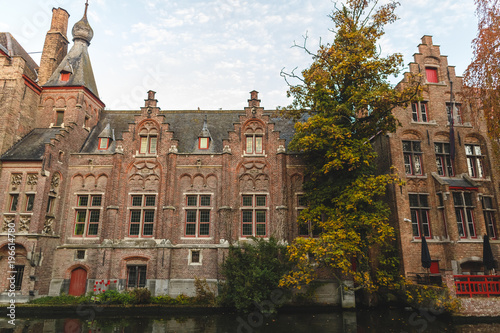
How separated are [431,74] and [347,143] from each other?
11.1 m

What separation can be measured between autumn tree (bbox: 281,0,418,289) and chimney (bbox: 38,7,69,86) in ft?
68.6

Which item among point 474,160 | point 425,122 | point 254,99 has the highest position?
point 254,99

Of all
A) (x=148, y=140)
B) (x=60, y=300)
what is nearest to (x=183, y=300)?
(x=60, y=300)

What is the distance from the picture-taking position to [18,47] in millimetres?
26000

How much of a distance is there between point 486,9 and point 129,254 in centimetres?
2474

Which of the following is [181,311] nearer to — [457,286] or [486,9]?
[457,286]

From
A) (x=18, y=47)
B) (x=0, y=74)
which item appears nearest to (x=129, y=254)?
(x=0, y=74)

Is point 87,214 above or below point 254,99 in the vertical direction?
below

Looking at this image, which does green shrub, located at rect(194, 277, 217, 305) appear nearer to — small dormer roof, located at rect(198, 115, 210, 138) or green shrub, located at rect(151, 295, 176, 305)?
green shrub, located at rect(151, 295, 176, 305)

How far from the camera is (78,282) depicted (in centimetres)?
2053

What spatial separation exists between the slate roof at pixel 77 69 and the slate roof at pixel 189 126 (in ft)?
9.47

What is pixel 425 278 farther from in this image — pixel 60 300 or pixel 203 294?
pixel 60 300

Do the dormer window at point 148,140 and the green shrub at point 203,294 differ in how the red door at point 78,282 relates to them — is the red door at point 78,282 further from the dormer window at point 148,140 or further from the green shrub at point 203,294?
the dormer window at point 148,140

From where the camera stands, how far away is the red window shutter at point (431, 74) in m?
22.9
